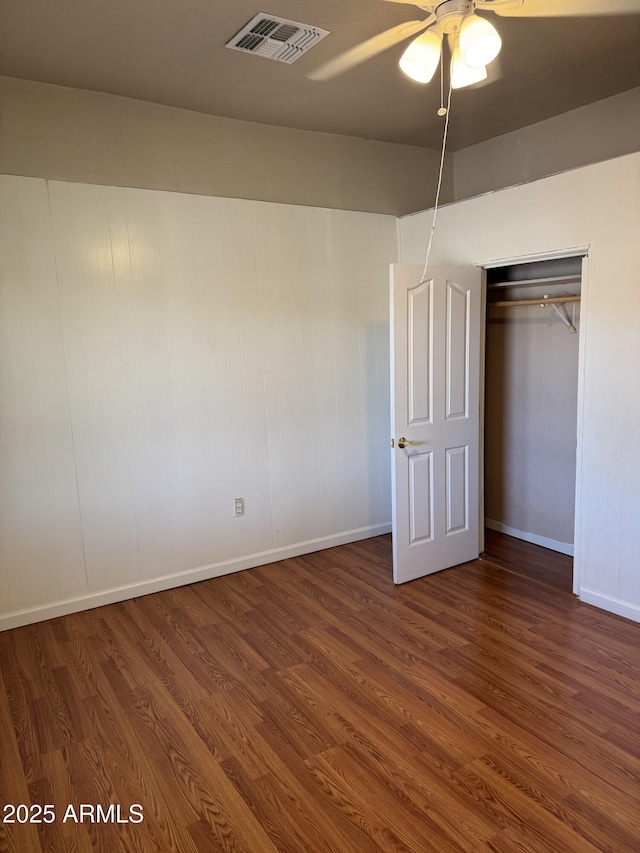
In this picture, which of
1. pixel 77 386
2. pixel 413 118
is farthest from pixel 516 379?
pixel 77 386

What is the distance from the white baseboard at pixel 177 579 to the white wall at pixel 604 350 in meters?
1.66

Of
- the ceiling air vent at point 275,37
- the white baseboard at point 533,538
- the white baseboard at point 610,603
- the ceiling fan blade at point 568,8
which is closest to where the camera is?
the ceiling fan blade at point 568,8

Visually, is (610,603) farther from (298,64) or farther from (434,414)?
(298,64)

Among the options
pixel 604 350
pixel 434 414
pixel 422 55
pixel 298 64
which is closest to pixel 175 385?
pixel 434 414

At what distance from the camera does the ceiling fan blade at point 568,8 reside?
7.97ft

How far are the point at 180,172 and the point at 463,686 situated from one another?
320cm

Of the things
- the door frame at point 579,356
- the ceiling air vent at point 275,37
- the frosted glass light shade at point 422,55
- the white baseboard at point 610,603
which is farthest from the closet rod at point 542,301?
the ceiling air vent at point 275,37

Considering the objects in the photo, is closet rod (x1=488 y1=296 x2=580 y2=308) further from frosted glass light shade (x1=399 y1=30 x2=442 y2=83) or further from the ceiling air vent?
the ceiling air vent

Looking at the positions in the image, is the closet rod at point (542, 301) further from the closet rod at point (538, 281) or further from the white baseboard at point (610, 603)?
the white baseboard at point (610, 603)

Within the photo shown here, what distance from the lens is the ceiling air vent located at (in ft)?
8.40

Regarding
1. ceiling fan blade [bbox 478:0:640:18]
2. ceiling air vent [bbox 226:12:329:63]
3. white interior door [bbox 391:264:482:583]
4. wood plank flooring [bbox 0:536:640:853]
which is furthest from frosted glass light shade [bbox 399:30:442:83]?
wood plank flooring [bbox 0:536:640:853]

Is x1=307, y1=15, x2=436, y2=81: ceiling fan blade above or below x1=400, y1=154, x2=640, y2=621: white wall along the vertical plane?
above

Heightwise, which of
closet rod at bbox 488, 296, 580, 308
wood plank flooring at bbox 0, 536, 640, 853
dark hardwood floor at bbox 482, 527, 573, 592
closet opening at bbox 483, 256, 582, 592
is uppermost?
closet rod at bbox 488, 296, 580, 308

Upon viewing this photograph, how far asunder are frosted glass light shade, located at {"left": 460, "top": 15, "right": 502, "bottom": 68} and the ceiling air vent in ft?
2.74
